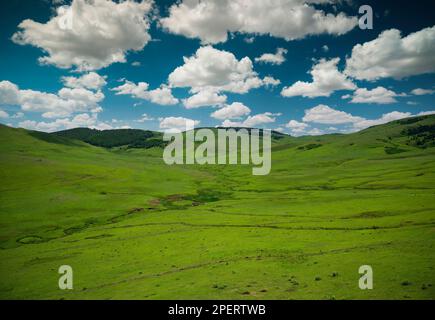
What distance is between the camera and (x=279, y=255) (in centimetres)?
4316

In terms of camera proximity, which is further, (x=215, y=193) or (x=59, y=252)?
(x=215, y=193)

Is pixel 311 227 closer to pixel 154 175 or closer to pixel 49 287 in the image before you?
pixel 49 287

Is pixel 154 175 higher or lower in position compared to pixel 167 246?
higher

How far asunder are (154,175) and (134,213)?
76.7 meters

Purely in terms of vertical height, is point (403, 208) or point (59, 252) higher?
point (403, 208)

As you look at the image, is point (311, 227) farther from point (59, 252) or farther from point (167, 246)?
point (59, 252)

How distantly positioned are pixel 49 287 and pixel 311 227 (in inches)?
1746
